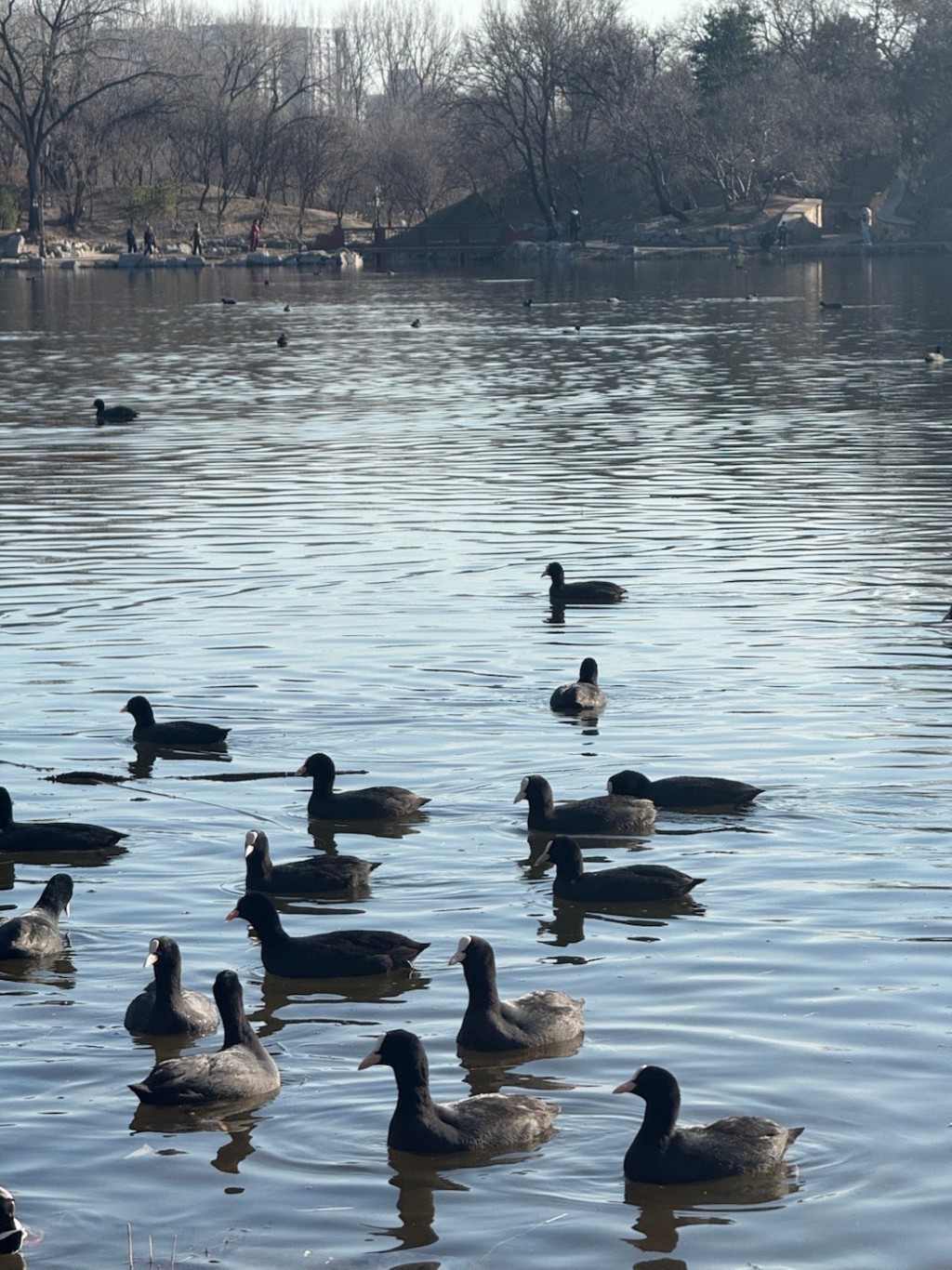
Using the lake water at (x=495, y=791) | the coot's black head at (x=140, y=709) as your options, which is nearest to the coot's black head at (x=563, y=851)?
the lake water at (x=495, y=791)

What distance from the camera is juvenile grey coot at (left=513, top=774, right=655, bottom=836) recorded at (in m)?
12.5

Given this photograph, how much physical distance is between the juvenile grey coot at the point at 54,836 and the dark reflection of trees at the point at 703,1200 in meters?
5.19

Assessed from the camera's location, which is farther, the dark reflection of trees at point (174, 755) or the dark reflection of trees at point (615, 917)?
the dark reflection of trees at point (174, 755)

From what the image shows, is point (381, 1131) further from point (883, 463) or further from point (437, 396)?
point (437, 396)

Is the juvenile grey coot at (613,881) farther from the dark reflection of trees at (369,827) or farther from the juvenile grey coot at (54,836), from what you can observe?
the juvenile grey coot at (54,836)

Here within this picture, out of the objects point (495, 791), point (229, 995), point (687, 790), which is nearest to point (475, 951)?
point (229, 995)

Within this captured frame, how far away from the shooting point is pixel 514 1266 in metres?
7.51

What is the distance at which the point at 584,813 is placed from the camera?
12.6 m

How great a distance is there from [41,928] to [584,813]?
344cm

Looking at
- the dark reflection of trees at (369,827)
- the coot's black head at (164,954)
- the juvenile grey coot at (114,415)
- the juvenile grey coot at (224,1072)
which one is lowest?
the juvenile grey coot at (224,1072)

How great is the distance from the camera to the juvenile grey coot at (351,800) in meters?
12.8

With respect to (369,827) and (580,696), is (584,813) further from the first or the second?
(580,696)

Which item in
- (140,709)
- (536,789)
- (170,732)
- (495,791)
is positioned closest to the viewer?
(536,789)

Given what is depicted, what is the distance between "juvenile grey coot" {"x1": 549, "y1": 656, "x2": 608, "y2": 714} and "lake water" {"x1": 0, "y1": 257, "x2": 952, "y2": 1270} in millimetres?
288
